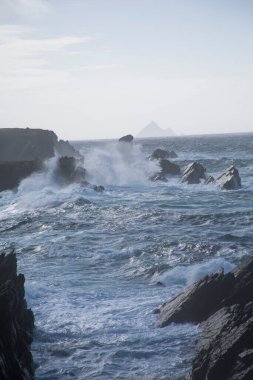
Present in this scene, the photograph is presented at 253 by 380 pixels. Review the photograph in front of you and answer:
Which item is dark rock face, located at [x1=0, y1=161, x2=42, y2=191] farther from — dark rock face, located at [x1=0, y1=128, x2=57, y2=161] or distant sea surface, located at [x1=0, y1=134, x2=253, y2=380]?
dark rock face, located at [x1=0, y1=128, x2=57, y2=161]

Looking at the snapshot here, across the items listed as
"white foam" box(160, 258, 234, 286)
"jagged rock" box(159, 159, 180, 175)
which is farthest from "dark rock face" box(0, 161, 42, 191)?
"white foam" box(160, 258, 234, 286)

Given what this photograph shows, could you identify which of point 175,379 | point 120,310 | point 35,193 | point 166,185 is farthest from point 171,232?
point 166,185

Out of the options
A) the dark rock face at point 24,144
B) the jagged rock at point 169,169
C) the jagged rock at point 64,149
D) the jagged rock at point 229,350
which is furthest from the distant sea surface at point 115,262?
the jagged rock at point 64,149

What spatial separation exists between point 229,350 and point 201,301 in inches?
127

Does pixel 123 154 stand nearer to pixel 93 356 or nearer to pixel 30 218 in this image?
pixel 30 218

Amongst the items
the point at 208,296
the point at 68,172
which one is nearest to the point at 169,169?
the point at 68,172

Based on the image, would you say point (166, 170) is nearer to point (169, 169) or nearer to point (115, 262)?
point (169, 169)

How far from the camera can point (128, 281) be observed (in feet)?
55.3

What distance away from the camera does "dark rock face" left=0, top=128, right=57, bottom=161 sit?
6650cm

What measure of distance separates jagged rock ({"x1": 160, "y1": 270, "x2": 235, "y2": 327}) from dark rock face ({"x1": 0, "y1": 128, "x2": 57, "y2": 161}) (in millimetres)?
55086

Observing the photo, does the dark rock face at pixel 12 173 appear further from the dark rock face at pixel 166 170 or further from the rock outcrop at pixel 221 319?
the rock outcrop at pixel 221 319

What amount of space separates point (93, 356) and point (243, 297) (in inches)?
182

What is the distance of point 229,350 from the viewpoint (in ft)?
31.7

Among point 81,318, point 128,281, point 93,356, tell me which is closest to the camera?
point 93,356
